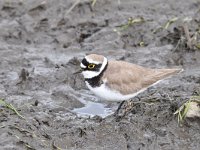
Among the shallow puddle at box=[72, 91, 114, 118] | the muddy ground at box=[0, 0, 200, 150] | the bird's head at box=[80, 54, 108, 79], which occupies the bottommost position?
the shallow puddle at box=[72, 91, 114, 118]

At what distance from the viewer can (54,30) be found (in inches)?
475

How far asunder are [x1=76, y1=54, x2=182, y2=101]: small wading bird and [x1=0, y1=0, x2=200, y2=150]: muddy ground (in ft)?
1.29

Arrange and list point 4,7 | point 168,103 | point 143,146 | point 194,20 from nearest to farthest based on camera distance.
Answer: point 143,146, point 168,103, point 194,20, point 4,7

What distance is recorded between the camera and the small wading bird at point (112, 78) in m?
8.60

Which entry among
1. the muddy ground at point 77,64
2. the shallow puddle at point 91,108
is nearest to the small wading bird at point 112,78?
the muddy ground at point 77,64

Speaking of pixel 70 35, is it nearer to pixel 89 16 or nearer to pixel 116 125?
pixel 89 16

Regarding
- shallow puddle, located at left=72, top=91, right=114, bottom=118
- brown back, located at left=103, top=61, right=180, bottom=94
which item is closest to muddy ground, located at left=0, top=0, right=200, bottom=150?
shallow puddle, located at left=72, top=91, right=114, bottom=118

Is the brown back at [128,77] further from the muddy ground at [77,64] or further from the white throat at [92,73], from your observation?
the muddy ground at [77,64]

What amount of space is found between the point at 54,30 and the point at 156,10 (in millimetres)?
2286

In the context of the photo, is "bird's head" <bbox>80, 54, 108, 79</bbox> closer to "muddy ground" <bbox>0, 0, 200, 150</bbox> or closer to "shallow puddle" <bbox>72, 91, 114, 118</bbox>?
"muddy ground" <bbox>0, 0, 200, 150</bbox>

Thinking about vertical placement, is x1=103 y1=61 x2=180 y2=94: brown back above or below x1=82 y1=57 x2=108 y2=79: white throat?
below

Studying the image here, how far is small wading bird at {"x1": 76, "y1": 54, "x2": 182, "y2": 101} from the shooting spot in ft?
28.2

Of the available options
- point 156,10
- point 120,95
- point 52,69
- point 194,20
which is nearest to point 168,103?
point 120,95

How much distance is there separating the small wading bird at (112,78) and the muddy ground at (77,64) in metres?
0.39
